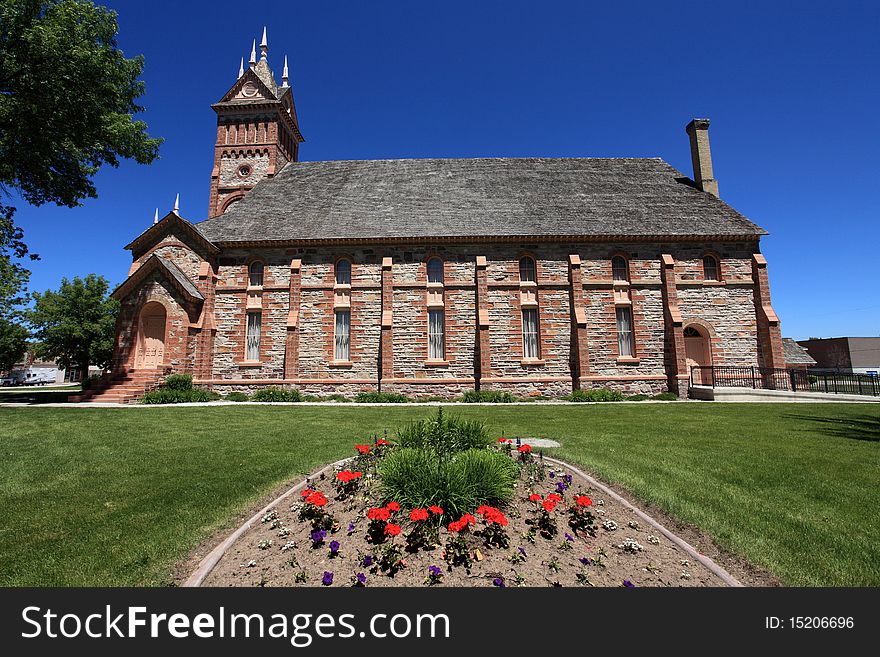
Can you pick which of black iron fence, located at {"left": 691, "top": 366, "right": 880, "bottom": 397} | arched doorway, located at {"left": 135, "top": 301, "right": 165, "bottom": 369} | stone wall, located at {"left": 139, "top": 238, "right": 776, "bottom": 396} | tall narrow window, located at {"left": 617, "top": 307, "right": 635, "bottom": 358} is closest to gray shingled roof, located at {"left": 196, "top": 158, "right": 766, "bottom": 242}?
stone wall, located at {"left": 139, "top": 238, "right": 776, "bottom": 396}

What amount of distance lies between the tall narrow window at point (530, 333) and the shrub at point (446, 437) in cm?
1602

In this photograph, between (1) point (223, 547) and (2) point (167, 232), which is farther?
(2) point (167, 232)

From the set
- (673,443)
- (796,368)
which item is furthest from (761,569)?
(796,368)

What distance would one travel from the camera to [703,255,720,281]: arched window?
22359 mm

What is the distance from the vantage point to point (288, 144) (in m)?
32.0

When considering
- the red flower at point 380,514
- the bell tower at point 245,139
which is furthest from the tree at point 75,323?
the red flower at point 380,514

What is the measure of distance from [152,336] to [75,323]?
23.4 metres

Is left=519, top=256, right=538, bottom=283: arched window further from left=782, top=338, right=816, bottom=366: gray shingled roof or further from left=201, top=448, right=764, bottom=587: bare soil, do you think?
left=201, top=448, right=764, bottom=587: bare soil

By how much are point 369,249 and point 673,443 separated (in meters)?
17.9

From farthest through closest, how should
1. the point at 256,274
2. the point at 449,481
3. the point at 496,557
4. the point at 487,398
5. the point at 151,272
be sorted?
the point at 256,274
the point at 151,272
the point at 487,398
the point at 449,481
the point at 496,557

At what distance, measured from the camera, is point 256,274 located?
74.2 feet

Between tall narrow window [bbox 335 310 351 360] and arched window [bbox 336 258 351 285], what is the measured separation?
6.16 ft

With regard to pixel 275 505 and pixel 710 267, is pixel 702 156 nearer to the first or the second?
pixel 710 267

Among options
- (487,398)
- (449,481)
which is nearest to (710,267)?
(487,398)
